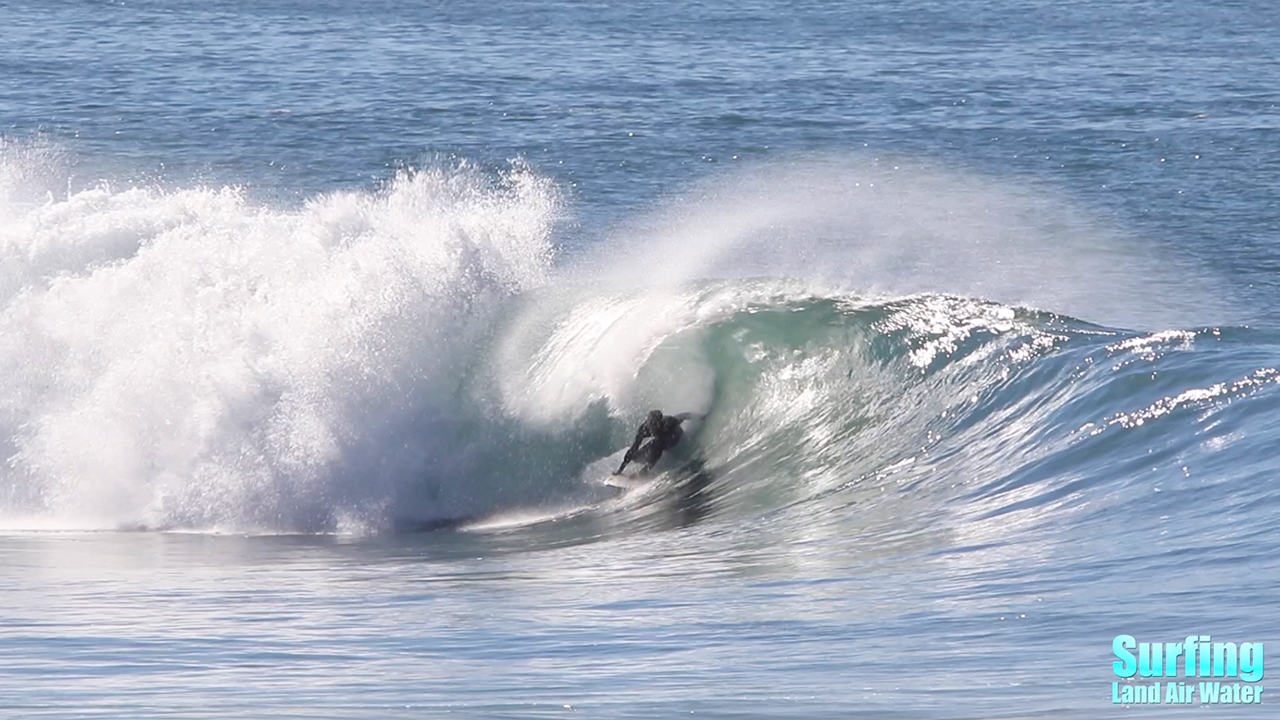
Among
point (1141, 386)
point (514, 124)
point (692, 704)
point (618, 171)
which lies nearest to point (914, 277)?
point (618, 171)

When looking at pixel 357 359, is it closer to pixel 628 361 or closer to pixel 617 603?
pixel 628 361

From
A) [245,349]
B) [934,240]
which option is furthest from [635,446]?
[934,240]

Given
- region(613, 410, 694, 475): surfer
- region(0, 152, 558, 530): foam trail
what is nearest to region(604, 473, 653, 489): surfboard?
region(613, 410, 694, 475): surfer

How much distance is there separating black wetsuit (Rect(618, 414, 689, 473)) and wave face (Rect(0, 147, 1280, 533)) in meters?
0.13

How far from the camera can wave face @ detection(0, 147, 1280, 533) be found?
11875mm

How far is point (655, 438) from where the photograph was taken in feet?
44.1

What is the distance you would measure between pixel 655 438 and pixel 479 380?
1.47 meters

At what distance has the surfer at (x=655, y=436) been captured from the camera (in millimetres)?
13219

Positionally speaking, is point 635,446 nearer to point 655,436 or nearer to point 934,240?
point 655,436

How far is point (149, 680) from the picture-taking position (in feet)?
22.6

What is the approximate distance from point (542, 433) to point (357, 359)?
1.51 meters

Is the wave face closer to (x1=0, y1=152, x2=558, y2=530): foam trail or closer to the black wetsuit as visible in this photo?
(x1=0, y1=152, x2=558, y2=530): foam trail

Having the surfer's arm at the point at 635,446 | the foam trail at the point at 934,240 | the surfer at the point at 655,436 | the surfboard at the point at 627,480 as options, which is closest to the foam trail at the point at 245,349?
the surfboard at the point at 627,480

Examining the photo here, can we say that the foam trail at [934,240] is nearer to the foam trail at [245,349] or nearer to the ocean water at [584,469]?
the ocean water at [584,469]
